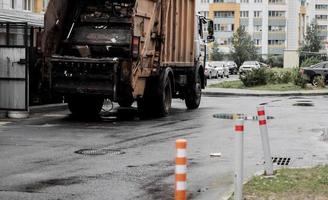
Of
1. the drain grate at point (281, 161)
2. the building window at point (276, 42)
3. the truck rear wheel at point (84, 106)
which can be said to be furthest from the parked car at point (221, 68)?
the building window at point (276, 42)

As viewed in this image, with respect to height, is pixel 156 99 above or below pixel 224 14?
below

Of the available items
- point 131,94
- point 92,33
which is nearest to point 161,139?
point 131,94

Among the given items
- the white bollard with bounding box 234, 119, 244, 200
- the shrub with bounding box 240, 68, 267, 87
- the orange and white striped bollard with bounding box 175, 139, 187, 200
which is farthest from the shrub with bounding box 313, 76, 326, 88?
the orange and white striped bollard with bounding box 175, 139, 187, 200

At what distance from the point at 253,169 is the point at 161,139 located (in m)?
3.74

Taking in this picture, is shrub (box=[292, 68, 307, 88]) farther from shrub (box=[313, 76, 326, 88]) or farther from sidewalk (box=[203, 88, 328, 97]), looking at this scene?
sidewalk (box=[203, 88, 328, 97])

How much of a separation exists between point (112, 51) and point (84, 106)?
8.95 feet

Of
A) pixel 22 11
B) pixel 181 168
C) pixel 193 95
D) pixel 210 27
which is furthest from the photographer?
pixel 22 11

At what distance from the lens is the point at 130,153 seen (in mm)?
11578

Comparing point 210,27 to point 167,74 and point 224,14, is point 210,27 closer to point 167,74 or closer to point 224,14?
point 167,74

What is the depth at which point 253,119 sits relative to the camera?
17844 millimetres

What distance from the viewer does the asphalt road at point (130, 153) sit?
8.48m

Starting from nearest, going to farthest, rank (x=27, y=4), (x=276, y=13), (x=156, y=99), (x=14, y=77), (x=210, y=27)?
(x=14, y=77) → (x=156, y=99) → (x=210, y=27) → (x=27, y=4) → (x=276, y=13)

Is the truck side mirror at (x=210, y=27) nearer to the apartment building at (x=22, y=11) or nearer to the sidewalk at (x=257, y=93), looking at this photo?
the apartment building at (x=22, y=11)

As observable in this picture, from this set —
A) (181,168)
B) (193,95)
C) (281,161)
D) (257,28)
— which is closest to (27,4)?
(193,95)
